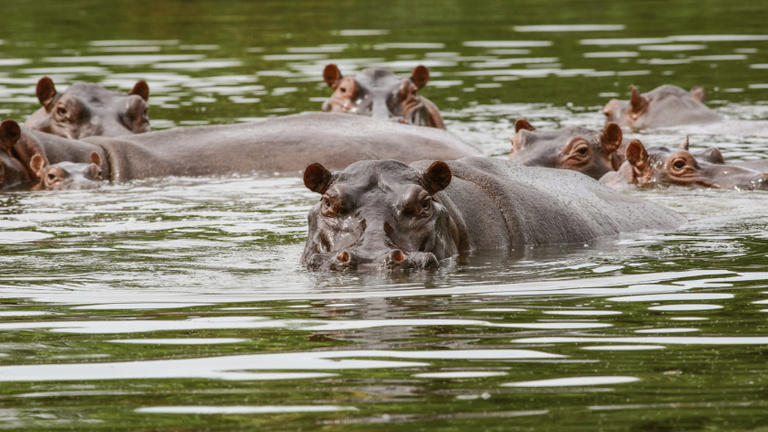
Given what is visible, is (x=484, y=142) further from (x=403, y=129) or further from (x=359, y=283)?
(x=359, y=283)

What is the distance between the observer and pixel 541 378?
5449 millimetres

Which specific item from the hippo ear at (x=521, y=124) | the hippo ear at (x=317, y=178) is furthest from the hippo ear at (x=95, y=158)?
the hippo ear at (x=317, y=178)

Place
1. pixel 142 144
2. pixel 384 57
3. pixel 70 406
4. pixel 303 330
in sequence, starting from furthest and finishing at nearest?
pixel 384 57 < pixel 142 144 < pixel 303 330 < pixel 70 406

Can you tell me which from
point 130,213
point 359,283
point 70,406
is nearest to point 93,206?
point 130,213

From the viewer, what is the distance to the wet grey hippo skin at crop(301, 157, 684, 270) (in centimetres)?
816

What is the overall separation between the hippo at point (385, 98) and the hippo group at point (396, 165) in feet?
0.06

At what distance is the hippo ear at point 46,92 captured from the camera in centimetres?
1568

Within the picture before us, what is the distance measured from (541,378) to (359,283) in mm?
2348

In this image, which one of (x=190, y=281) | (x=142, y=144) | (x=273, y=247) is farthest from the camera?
(x=142, y=144)

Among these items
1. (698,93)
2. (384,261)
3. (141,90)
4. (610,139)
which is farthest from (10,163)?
(698,93)

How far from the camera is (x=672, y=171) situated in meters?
13.4

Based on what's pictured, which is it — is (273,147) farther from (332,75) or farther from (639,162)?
(639,162)

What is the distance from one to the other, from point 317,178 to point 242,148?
247 inches

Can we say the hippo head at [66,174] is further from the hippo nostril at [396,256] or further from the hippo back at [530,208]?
the hippo nostril at [396,256]
